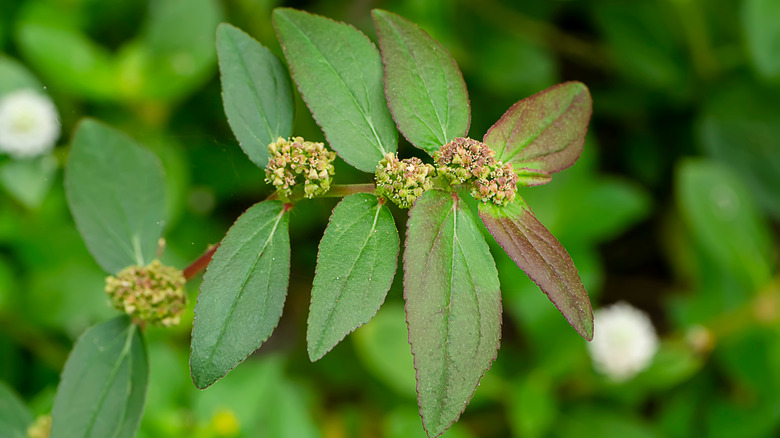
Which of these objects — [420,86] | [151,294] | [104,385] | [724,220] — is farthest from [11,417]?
[724,220]

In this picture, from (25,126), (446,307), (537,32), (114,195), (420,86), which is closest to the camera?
(446,307)

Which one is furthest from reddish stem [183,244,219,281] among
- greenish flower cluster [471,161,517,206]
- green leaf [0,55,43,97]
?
green leaf [0,55,43,97]

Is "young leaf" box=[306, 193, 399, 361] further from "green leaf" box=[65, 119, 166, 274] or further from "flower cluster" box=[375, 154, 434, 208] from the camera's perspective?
"green leaf" box=[65, 119, 166, 274]

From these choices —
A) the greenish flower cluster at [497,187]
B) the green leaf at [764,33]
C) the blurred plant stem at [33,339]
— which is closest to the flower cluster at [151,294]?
the greenish flower cluster at [497,187]

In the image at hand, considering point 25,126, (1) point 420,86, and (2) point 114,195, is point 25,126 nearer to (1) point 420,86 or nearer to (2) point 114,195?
(2) point 114,195

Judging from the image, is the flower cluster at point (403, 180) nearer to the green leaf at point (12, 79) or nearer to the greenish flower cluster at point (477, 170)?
the greenish flower cluster at point (477, 170)

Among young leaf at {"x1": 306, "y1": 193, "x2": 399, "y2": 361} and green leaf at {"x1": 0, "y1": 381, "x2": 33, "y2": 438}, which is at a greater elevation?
young leaf at {"x1": 306, "y1": 193, "x2": 399, "y2": 361}
